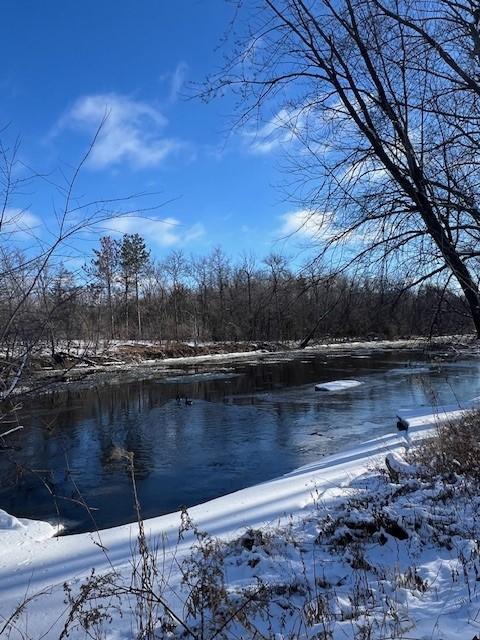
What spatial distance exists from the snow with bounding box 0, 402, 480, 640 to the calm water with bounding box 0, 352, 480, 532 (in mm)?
842

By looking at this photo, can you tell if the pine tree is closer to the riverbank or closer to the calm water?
the riverbank

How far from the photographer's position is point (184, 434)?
15.3m

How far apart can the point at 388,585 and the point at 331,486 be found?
445 cm

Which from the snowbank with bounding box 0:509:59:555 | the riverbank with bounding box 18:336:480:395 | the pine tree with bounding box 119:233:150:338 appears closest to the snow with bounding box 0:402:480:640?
the snowbank with bounding box 0:509:59:555

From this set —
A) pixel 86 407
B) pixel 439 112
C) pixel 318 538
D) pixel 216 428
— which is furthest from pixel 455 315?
pixel 86 407

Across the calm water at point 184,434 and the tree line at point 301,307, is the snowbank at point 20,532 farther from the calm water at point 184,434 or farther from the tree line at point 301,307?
the tree line at point 301,307

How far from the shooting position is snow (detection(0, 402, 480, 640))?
11.6 ft

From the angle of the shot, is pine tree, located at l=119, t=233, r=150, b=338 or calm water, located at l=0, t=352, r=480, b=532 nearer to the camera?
calm water, located at l=0, t=352, r=480, b=532

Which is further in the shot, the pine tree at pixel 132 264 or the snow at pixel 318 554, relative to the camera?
the pine tree at pixel 132 264

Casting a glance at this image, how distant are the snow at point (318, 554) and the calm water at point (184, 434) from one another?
0.84 metres

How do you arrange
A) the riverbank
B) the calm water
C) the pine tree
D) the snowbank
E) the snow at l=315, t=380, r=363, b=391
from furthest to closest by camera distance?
the pine tree < the snow at l=315, t=380, r=363, b=391 < the calm water < the snowbank < the riverbank

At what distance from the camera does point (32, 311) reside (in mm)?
2766

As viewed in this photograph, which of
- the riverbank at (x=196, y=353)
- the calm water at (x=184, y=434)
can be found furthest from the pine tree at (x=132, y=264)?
the calm water at (x=184, y=434)

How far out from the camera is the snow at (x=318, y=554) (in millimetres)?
3545
